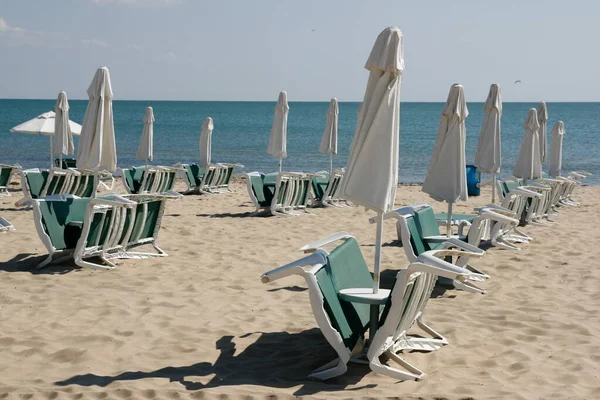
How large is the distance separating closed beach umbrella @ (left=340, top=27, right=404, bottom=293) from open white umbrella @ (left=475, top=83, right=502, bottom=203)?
5920mm

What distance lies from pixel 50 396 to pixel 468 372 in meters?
2.49

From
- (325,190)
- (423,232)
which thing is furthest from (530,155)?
(423,232)

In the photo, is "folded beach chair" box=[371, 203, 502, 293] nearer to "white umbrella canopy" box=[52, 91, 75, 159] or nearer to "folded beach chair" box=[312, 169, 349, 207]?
"folded beach chair" box=[312, 169, 349, 207]

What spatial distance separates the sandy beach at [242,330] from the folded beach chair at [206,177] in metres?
6.98

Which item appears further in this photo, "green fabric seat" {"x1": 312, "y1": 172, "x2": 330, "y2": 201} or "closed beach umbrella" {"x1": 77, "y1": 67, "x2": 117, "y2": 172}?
"green fabric seat" {"x1": 312, "y1": 172, "x2": 330, "y2": 201}

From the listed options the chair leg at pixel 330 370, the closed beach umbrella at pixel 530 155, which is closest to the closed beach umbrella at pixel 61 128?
the closed beach umbrella at pixel 530 155

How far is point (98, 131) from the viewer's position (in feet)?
29.5

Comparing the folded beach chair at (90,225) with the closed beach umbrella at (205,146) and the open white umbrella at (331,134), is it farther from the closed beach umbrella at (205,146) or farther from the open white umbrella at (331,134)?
the closed beach umbrella at (205,146)

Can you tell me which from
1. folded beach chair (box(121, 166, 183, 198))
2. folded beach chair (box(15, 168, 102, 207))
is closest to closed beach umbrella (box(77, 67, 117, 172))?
folded beach chair (box(15, 168, 102, 207))

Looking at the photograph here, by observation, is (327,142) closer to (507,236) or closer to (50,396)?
(507,236)

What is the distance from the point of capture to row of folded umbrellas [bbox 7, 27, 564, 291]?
439 cm

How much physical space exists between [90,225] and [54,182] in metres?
5.35

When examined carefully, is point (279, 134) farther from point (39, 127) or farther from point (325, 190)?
point (39, 127)

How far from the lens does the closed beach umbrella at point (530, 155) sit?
12.7 m
